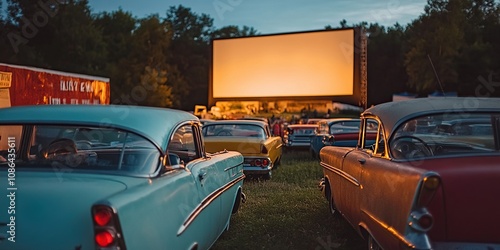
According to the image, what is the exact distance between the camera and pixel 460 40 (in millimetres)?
37031

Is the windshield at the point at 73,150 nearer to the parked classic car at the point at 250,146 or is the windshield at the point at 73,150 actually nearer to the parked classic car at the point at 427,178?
the parked classic car at the point at 427,178

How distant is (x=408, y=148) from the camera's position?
438 centimetres

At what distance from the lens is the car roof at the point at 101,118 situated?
3.57 meters

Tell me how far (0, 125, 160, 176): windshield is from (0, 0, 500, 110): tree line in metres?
22.0

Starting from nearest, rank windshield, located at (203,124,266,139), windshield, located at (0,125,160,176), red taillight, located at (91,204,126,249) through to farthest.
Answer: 1. red taillight, located at (91,204,126,249)
2. windshield, located at (0,125,160,176)
3. windshield, located at (203,124,266,139)

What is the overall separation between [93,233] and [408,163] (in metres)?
2.22

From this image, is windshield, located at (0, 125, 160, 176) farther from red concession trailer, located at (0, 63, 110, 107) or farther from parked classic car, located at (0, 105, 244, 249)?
red concession trailer, located at (0, 63, 110, 107)

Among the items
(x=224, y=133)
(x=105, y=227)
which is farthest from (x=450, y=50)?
(x=105, y=227)

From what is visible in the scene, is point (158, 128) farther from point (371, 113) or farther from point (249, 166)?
point (249, 166)

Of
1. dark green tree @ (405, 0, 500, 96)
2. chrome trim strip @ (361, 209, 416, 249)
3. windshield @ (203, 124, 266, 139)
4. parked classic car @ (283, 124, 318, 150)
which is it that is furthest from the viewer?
dark green tree @ (405, 0, 500, 96)

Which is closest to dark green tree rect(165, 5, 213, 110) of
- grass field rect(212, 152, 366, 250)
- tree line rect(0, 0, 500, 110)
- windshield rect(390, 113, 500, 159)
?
tree line rect(0, 0, 500, 110)

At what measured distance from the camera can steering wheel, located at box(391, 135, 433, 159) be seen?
4146 mm

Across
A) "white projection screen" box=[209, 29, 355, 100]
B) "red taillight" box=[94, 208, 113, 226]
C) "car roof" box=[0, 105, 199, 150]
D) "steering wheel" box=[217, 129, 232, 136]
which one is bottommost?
"steering wheel" box=[217, 129, 232, 136]

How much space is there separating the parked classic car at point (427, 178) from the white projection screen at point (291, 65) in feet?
80.4
